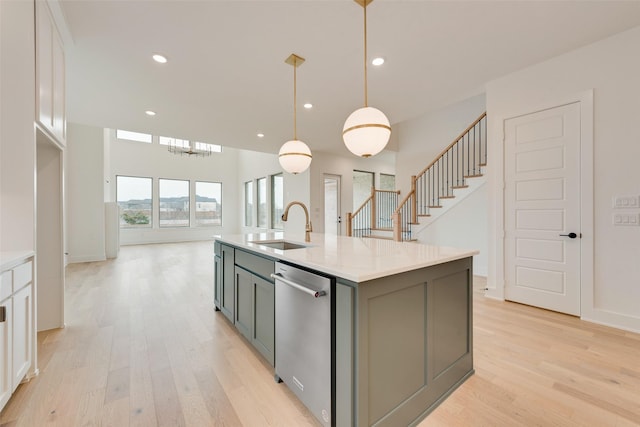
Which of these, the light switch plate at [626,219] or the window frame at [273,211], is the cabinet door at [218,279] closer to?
the light switch plate at [626,219]

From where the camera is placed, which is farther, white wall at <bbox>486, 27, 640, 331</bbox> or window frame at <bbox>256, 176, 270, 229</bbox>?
window frame at <bbox>256, 176, 270, 229</bbox>

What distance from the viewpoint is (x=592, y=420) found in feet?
5.05

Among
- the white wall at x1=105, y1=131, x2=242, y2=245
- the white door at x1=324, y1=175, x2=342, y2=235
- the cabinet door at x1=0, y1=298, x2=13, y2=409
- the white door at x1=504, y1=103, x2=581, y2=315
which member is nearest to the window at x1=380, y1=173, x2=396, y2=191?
the white door at x1=324, y1=175, x2=342, y2=235

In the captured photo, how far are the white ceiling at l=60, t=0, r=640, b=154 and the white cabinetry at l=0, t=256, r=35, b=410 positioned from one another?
2.12 meters

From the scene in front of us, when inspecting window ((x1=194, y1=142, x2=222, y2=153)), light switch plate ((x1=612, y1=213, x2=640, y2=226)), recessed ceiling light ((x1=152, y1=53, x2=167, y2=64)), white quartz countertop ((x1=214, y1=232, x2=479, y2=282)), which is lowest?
white quartz countertop ((x1=214, y1=232, x2=479, y2=282))

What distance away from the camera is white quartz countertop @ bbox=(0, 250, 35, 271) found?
1.56 m

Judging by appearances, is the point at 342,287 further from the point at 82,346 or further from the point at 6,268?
the point at 82,346

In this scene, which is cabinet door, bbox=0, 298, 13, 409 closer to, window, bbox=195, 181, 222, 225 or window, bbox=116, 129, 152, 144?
window, bbox=116, 129, 152, 144

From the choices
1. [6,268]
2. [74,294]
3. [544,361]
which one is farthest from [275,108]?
[544,361]

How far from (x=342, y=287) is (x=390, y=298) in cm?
28

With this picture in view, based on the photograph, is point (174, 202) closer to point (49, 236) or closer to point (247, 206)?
point (247, 206)

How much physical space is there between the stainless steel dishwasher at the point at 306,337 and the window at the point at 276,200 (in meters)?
7.04

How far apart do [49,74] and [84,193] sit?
520 cm

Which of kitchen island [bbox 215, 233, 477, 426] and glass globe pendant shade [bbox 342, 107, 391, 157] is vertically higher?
glass globe pendant shade [bbox 342, 107, 391, 157]
